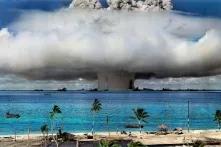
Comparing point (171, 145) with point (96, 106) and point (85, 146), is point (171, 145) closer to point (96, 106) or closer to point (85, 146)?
point (85, 146)

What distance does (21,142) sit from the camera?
147 m

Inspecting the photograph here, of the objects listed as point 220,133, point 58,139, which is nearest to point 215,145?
point 220,133

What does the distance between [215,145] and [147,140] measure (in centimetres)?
1759

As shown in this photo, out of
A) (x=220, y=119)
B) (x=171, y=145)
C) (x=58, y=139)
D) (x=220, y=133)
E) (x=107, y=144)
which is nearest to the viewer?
(x=107, y=144)

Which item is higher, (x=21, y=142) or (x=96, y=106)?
(x=96, y=106)

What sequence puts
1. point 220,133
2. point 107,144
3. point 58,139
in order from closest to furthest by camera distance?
point 107,144
point 58,139
point 220,133

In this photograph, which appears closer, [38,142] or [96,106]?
[38,142]

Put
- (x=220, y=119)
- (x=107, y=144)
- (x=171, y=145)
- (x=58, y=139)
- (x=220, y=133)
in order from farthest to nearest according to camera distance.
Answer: (x=220, y=119) → (x=220, y=133) → (x=58, y=139) → (x=171, y=145) → (x=107, y=144)

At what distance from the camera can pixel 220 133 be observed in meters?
163

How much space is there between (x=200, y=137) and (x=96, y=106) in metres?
44.6

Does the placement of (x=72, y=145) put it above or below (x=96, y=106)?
below

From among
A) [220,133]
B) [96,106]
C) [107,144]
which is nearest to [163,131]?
[220,133]

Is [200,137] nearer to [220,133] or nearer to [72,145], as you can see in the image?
[220,133]

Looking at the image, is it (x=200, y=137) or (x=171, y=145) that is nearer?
(x=171, y=145)
